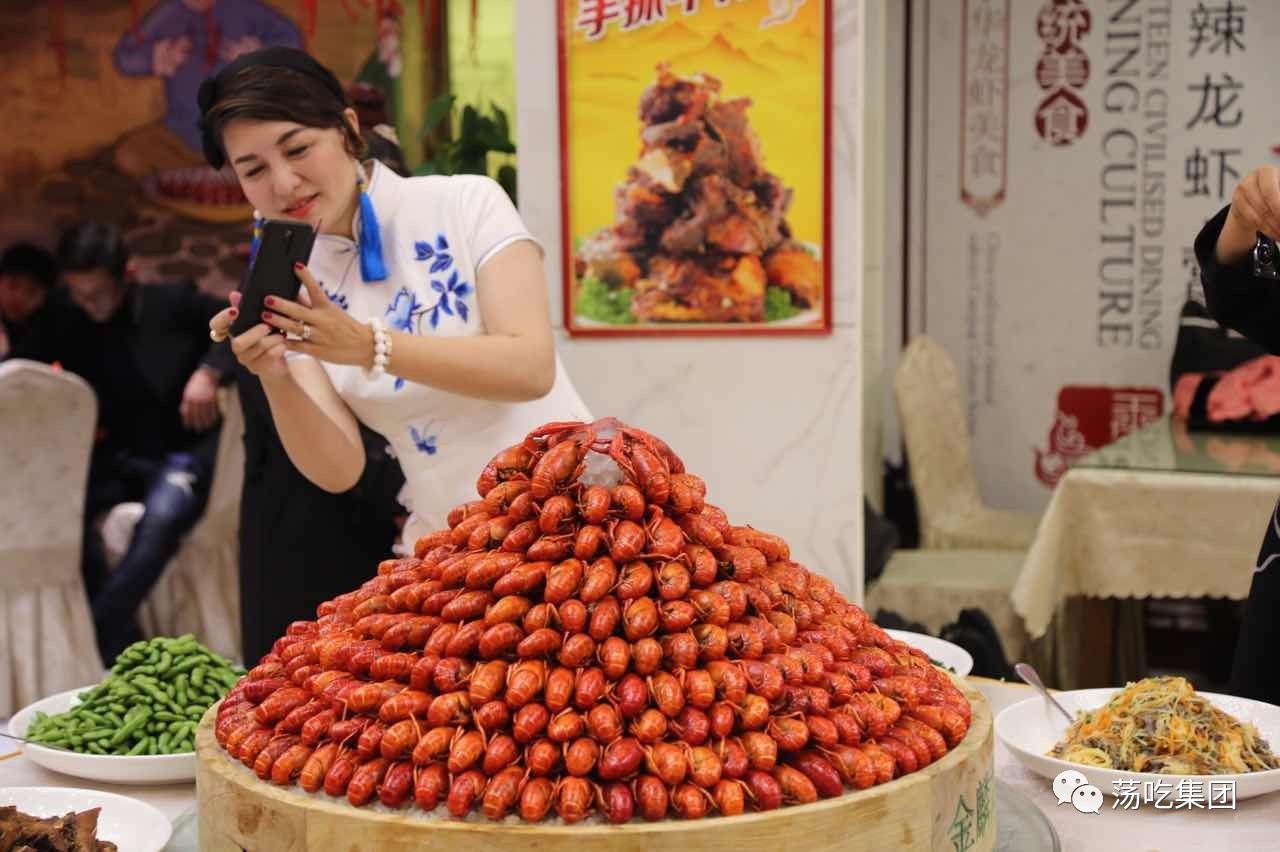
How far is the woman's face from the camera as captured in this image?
188 centimetres

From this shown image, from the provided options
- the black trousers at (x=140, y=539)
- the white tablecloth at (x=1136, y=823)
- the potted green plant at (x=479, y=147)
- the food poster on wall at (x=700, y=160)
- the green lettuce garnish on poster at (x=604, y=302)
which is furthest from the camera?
the black trousers at (x=140, y=539)

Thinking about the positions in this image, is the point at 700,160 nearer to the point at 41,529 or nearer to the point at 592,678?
the point at 592,678

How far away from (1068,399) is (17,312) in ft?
13.5

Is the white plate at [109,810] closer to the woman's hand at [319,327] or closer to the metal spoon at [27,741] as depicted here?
the metal spoon at [27,741]

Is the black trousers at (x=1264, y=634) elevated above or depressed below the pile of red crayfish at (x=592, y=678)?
below

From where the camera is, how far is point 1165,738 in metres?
1.42

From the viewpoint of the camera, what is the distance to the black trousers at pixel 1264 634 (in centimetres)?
180

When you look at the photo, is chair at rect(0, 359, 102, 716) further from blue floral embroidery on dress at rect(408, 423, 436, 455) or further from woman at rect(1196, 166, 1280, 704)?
woman at rect(1196, 166, 1280, 704)

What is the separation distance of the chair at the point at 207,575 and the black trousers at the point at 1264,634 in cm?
354

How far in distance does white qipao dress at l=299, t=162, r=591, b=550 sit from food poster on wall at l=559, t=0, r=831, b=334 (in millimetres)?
912

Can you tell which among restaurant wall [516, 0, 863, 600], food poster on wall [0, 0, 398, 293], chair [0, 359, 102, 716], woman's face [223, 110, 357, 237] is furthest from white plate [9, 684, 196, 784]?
food poster on wall [0, 0, 398, 293]

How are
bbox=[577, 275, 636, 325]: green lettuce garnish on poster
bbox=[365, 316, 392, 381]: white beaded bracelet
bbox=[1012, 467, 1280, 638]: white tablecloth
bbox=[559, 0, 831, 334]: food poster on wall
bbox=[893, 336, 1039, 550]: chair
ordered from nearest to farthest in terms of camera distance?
bbox=[365, 316, 392, 381]: white beaded bracelet
bbox=[559, 0, 831, 334]: food poster on wall
bbox=[577, 275, 636, 325]: green lettuce garnish on poster
bbox=[1012, 467, 1280, 638]: white tablecloth
bbox=[893, 336, 1039, 550]: chair

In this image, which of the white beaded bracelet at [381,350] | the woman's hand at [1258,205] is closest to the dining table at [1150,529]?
the woman's hand at [1258,205]

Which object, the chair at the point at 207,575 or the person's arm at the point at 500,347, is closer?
the person's arm at the point at 500,347
